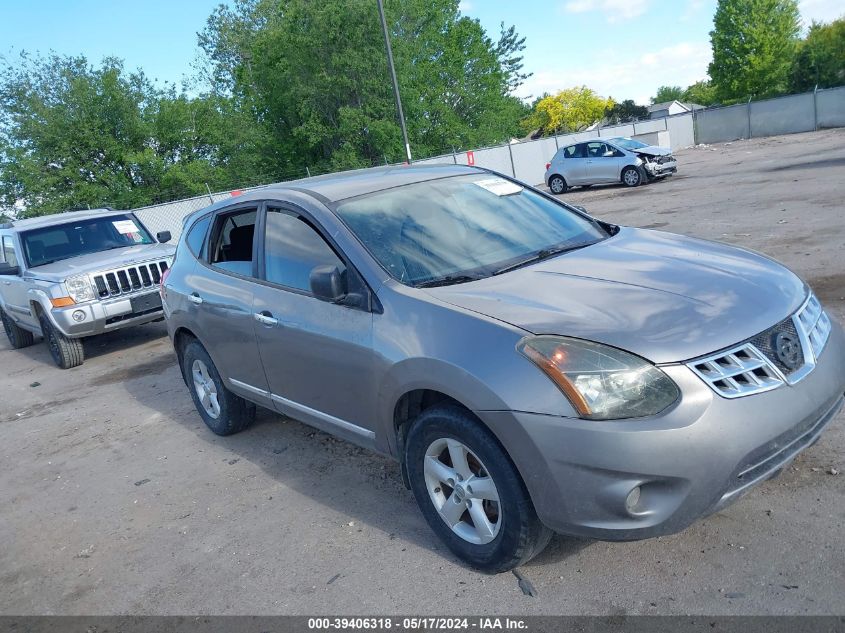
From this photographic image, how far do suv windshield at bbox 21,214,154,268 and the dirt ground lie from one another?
3.18m

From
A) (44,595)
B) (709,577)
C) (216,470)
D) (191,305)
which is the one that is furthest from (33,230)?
(709,577)

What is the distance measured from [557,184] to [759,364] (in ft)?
73.7

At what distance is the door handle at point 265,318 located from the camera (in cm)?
414

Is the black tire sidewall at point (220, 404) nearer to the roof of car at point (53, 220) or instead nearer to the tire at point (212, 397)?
the tire at point (212, 397)

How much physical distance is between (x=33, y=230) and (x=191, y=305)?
576cm

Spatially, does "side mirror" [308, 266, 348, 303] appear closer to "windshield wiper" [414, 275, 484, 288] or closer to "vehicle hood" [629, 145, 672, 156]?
"windshield wiper" [414, 275, 484, 288]

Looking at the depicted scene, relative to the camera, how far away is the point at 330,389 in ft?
12.6

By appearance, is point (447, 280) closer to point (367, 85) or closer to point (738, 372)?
point (738, 372)

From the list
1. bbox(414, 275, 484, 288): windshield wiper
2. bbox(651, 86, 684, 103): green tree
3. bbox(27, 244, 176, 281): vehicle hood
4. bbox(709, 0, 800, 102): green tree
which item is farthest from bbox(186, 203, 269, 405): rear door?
bbox(651, 86, 684, 103): green tree

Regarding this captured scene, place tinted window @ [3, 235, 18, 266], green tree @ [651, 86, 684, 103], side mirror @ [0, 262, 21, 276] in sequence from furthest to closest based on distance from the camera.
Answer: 1. green tree @ [651, 86, 684, 103]
2. tinted window @ [3, 235, 18, 266]
3. side mirror @ [0, 262, 21, 276]

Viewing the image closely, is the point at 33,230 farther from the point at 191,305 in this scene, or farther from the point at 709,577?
the point at 709,577

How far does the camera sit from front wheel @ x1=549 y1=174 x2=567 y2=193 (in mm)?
24122

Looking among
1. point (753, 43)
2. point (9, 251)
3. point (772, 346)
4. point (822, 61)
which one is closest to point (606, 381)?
point (772, 346)

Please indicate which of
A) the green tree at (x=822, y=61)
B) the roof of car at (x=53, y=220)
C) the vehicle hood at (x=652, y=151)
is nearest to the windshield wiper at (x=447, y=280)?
the roof of car at (x=53, y=220)
